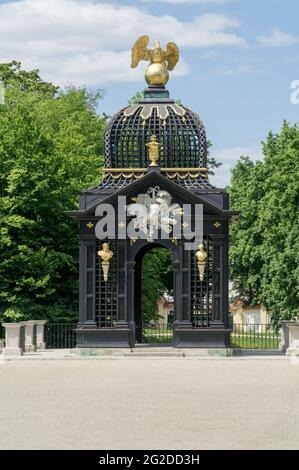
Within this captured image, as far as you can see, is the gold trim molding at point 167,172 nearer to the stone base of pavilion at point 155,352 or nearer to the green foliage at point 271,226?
the stone base of pavilion at point 155,352

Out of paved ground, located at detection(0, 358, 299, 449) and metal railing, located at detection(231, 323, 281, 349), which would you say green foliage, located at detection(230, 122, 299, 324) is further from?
paved ground, located at detection(0, 358, 299, 449)

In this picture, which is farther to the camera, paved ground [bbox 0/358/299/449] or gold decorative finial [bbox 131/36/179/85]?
gold decorative finial [bbox 131/36/179/85]

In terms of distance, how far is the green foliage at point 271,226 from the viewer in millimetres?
64125

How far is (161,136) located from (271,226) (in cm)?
1996

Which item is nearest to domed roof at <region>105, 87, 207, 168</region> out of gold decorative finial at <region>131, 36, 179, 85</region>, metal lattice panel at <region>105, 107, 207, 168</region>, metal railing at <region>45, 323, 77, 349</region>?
metal lattice panel at <region>105, 107, 207, 168</region>

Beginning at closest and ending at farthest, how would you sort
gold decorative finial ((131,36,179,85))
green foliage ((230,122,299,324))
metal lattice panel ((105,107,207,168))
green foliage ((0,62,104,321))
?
1. metal lattice panel ((105,107,207,168))
2. gold decorative finial ((131,36,179,85))
3. green foliage ((0,62,104,321))
4. green foliage ((230,122,299,324))

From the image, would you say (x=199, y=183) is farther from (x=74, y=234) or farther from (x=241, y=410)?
(x=241, y=410)

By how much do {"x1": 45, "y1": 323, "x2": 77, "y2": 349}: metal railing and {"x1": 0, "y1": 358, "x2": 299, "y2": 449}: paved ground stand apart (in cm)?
1328

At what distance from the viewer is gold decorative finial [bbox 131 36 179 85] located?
161 feet

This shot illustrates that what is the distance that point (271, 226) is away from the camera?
66.9 meters

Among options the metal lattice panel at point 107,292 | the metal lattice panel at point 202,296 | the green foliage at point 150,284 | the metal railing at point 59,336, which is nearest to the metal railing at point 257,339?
the green foliage at point 150,284

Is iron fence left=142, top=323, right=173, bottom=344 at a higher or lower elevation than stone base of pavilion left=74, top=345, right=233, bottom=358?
higher

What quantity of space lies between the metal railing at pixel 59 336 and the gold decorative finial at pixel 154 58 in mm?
10980

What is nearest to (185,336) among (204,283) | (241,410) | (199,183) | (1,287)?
(204,283)
